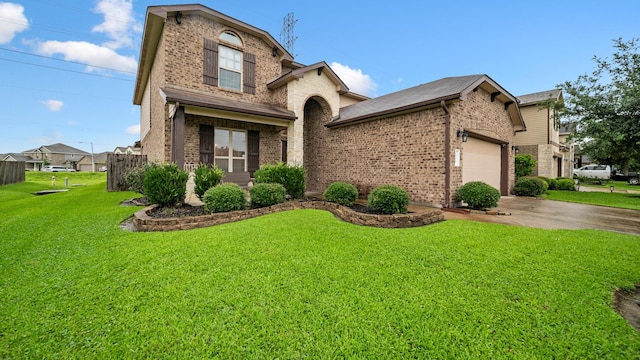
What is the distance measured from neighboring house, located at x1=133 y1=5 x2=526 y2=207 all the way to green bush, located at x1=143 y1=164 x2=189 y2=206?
1.91 metres

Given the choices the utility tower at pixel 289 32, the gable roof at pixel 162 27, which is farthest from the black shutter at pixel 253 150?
the utility tower at pixel 289 32

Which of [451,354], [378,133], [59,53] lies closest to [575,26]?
[378,133]

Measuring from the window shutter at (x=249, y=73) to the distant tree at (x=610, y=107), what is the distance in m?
17.3

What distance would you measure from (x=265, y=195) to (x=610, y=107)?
694 inches

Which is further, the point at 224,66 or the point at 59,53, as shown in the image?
the point at 59,53

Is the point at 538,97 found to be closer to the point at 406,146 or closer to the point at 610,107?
the point at 610,107

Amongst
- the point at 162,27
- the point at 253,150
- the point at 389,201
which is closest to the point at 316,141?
the point at 253,150

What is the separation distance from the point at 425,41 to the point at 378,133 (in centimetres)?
801

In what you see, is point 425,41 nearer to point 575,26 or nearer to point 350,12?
point 350,12

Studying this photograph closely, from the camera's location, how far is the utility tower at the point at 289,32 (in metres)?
19.0

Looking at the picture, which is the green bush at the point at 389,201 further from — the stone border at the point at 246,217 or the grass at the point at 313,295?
the grass at the point at 313,295

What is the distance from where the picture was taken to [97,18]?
16.0 meters

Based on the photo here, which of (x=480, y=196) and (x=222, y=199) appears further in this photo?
(x=480, y=196)

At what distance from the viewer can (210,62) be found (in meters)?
11.4
